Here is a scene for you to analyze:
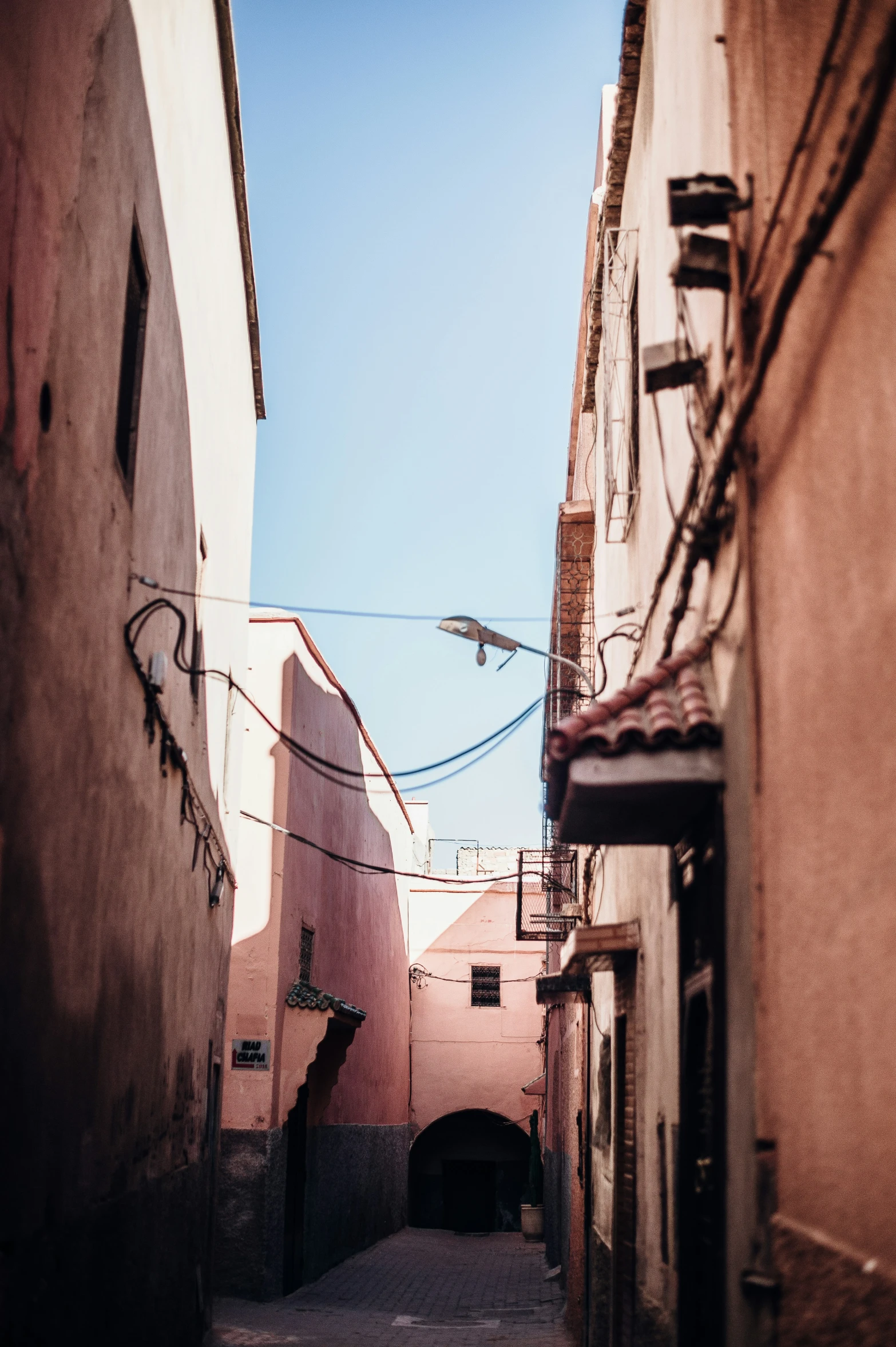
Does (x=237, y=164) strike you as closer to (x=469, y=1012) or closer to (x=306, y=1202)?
(x=306, y=1202)

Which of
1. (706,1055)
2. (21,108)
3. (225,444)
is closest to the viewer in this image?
(21,108)

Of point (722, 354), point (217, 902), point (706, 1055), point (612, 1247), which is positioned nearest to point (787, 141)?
point (722, 354)

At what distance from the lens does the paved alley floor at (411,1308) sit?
508 inches

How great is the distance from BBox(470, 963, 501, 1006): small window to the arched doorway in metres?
2.99

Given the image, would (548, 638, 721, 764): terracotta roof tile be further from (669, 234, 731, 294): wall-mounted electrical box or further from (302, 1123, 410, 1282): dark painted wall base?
(302, 1123, 410, 1282): dark painted wall base

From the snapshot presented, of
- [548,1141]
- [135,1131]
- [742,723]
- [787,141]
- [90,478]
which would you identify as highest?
[787,141]

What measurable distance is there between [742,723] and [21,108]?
11.7 ft

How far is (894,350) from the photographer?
318 centimetres

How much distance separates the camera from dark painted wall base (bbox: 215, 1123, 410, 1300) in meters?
14.7

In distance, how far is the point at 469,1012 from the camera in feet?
99.2

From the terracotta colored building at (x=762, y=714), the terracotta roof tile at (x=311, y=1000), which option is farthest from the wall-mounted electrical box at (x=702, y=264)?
the terracotta roof tile at (x=311, y=1000)

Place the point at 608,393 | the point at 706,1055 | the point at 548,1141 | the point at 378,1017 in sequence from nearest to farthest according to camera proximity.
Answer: the point at 706,1055, the point at 608,393, the point at 548,1141, the point at 378,1017

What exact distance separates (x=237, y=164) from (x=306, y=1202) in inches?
506

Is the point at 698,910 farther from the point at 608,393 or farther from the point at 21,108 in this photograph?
the point at 608,393
